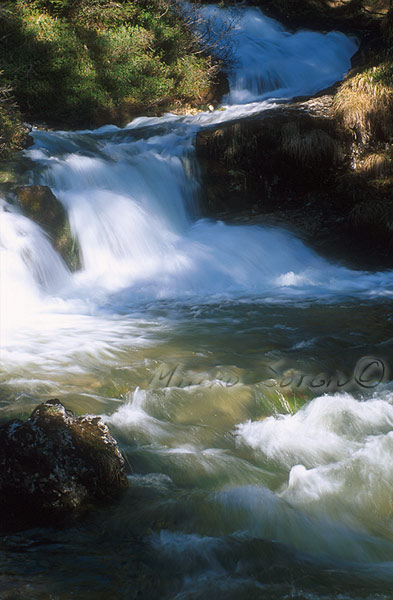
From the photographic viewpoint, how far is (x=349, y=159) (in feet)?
35.0

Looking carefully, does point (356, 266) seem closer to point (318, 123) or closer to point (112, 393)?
point (318, 123)

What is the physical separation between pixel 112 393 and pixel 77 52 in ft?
43.1

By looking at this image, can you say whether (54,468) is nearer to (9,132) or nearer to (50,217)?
(50,217)

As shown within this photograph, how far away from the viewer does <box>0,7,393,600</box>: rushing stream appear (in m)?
2.40

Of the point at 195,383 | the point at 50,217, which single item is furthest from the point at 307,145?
the point at 195,383

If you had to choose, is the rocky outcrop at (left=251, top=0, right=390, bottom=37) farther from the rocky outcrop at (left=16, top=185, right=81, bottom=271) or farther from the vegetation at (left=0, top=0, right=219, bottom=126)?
the rocky outcrop at (left=16, top=185, right=81, bottom=271)

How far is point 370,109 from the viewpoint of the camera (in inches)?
416

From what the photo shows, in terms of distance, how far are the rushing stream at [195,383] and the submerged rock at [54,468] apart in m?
0.15

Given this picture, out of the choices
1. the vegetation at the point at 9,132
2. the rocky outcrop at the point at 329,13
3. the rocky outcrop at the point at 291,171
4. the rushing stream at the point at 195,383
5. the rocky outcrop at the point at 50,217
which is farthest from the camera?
the rocky outcrop at the point at 329,13

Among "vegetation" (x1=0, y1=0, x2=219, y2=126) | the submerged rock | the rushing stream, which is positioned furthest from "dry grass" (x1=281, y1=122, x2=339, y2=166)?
the submerged rock

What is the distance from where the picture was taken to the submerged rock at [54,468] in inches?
105

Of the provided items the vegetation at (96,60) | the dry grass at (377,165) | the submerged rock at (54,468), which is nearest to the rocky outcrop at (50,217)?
the submerged rock at (54,468)

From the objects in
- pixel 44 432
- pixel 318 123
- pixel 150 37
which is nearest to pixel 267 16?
pixel 150 37

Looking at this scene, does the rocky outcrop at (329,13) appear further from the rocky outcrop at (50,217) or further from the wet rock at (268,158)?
the rocky outcrop at (50,217)
